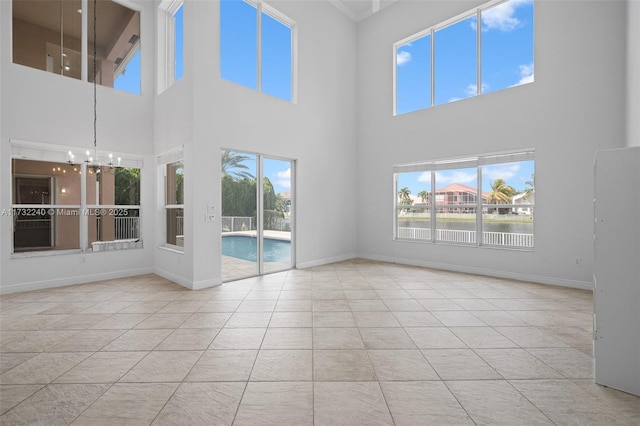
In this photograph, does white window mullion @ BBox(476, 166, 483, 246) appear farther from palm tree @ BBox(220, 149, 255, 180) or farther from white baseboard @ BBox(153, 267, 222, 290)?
white baseboard @ BBox(153, 267, 222, 290)

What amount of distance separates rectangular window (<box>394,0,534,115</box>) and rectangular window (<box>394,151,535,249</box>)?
4.60 ft

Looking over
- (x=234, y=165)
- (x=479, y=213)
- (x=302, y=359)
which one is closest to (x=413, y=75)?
(x=479, y=213)

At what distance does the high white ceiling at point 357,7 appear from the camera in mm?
7020

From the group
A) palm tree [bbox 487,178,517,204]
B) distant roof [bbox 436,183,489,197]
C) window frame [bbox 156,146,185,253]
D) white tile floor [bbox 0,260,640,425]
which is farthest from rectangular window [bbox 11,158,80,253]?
palm tree [bbox 487,178,517,204]

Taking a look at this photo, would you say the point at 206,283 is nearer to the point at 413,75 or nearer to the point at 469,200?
the point at 469,200

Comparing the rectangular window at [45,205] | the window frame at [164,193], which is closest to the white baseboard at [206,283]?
the window frame at [164,193]

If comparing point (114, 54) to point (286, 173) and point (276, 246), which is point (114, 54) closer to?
point (286, 173)

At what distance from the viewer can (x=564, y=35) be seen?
16.0 feet

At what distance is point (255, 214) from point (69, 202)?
10.4 ft

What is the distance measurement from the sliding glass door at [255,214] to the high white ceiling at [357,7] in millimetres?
4086

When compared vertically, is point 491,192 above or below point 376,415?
above

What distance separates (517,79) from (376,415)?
606 cm

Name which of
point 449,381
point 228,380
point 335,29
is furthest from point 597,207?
point 335,29

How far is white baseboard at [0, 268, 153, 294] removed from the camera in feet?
14.9
